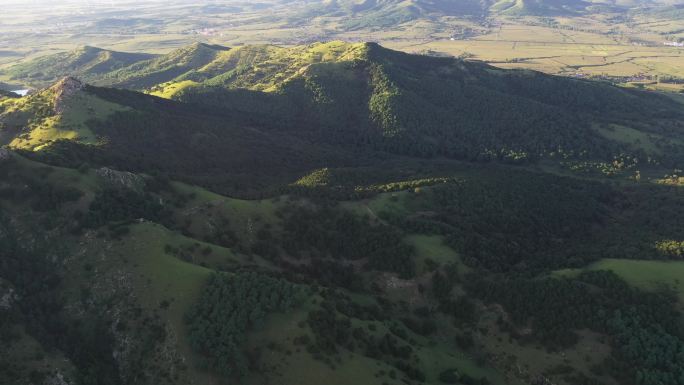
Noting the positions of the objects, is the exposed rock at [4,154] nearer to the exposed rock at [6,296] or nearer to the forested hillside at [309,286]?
the forested hillside at [309,286]

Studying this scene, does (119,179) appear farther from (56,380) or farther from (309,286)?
(309,286)

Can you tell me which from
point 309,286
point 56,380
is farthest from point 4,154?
point 309,286

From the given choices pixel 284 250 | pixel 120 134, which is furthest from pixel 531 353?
pixel 120 134

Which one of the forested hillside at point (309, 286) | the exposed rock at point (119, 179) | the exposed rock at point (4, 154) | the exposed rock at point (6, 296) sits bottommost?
the forested hillside at point (309, 286)

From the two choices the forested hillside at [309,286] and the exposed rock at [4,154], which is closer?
the forested hillside at [309,286]

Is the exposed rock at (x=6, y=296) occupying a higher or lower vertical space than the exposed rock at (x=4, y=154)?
lower

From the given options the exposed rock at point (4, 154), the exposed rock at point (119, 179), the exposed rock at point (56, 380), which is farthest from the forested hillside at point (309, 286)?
the exposed rock at point (119, 179)

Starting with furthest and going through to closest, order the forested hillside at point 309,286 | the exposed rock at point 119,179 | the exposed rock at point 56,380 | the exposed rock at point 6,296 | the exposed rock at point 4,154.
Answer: the exposed rock at point 119,179 → the exposed rock at point 4,154 → the exposed rock at point 6,296 → the forested hillside at point 309,286 → the exposed rock at point 56,380

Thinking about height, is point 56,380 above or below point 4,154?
below

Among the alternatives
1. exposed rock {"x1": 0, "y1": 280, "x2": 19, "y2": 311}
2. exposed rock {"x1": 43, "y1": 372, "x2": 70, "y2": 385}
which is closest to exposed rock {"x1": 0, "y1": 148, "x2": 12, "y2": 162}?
exposed rock {"x1": 0, "y1": 280, "x2": 19, "y2": 311}
